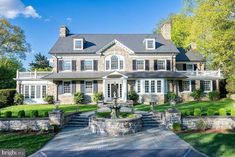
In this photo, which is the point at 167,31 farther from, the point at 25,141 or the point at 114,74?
the point at 25,141

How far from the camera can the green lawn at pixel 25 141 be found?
13770mm

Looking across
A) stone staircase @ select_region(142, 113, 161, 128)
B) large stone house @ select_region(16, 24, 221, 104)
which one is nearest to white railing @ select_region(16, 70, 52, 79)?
large stone house @ select_region(16, 24, 221, 104)

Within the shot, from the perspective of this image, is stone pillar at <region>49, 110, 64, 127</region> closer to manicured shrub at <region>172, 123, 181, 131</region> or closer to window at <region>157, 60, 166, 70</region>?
manicured shrub at <region>172, 123, 181, 131</region>

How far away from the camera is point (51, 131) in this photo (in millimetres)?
17844

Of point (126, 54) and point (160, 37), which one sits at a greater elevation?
point (160, 37)

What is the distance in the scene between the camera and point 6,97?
33.0 m

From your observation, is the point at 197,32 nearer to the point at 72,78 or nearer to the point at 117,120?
the point at 72,78

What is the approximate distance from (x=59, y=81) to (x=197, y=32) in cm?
1763

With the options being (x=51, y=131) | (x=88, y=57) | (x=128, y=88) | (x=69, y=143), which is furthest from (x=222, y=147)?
(x=88, y=57)

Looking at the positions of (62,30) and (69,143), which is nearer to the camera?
(69,143)

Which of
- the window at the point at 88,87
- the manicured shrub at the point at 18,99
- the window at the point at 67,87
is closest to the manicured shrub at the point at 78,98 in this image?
the window at the point at 88,87

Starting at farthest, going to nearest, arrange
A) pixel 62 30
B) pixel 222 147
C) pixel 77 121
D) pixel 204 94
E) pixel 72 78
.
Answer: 1. pixel 62 30
2. pixel 204 94
3. pixel 72 78
4. pixel 77 121
5. pixel 222 147

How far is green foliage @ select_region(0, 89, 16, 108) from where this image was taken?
32.6 m

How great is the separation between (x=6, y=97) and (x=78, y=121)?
16.6m
